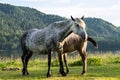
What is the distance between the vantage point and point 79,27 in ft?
45.6

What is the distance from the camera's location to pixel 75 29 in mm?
14062

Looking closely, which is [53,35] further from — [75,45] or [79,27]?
[75,45]

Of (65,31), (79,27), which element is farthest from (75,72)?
(79,27)

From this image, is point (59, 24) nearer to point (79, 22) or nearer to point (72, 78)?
point (79, 22)

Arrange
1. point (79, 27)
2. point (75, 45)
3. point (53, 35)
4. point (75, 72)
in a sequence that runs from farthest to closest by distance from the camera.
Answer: point (75, 72)
point (75, 45)
point (53, 35)
point (79, 27)

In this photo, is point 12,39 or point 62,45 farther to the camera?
point 12,39

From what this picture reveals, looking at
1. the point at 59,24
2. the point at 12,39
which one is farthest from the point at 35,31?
the point at 12,39

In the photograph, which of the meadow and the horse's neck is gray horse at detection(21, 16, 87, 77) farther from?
the meadow

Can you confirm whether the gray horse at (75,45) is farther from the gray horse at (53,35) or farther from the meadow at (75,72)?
the gray horse at (53,35)

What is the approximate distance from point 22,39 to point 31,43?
104 centimetres

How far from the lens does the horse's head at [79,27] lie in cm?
1373

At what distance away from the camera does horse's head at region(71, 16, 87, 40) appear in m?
13.7

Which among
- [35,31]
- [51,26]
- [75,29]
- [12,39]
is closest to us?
[75,29]

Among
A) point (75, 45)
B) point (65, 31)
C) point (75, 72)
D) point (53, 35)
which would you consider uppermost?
point (65, 31)
